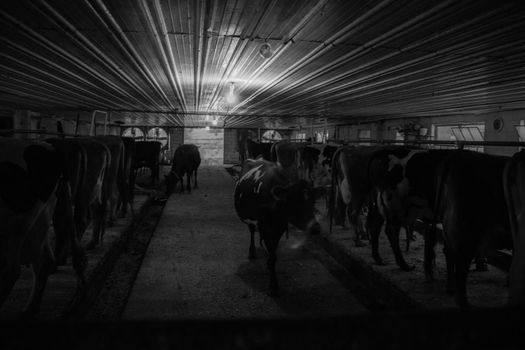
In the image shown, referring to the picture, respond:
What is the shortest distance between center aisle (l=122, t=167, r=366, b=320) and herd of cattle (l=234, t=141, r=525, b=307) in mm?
352

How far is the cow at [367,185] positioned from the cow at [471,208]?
1.33 meters

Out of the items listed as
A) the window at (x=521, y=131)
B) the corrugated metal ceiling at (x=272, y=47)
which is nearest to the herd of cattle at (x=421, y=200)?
the corrugated metal ceiling at (x=272, y=47)

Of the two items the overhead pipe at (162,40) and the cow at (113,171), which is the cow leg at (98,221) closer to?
the cow at (113,171)

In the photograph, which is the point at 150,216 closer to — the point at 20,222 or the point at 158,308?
the point at 158,308

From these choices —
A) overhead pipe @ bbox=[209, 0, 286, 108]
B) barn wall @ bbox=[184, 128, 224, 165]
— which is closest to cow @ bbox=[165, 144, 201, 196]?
overhead pipe @ bbox=[209, 0, 286, 108]

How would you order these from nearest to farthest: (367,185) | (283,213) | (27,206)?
(27,206) < (283,213) < (367,185)

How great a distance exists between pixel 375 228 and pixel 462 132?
8795 millimetres

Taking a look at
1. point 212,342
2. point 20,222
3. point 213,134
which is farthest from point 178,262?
point 213,134

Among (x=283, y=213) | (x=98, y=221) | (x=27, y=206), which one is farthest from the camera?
(x=98, y=221)

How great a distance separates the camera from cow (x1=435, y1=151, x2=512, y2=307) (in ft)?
11.6

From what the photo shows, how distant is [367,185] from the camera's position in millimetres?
6395

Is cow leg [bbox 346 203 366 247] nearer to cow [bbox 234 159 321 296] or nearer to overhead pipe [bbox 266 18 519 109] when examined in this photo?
cow [bbox 234 159 321 296]

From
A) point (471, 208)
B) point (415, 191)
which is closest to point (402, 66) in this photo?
point (415, 191)

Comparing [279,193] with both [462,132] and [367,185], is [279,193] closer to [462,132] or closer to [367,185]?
[367,185]
